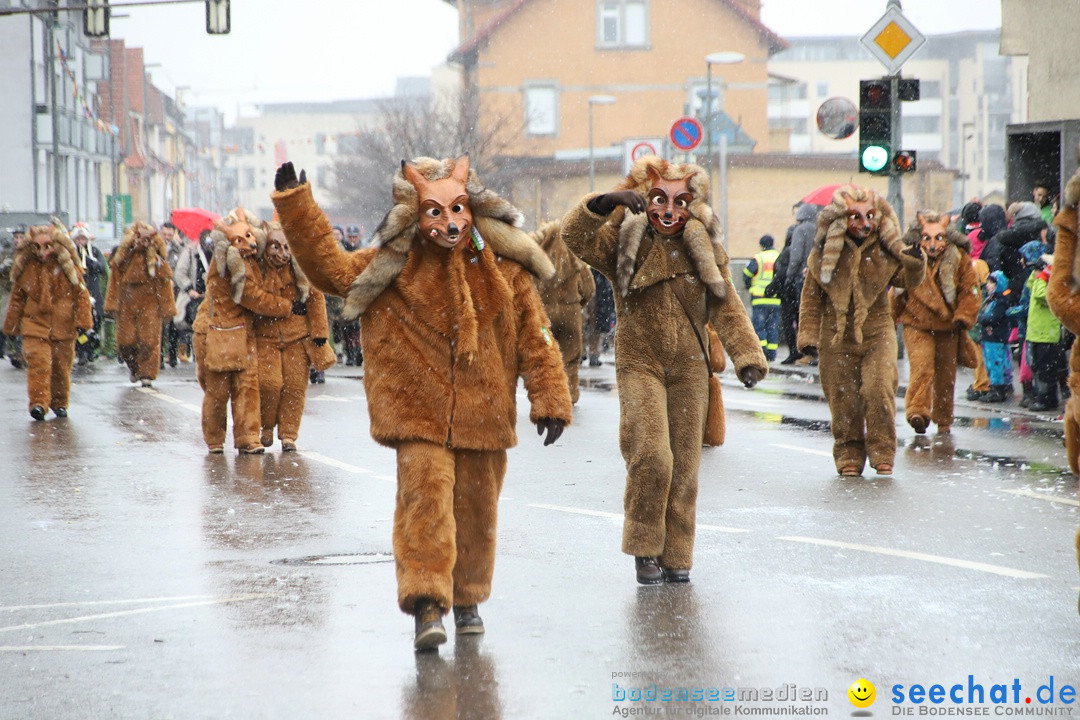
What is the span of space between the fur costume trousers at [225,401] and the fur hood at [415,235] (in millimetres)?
6387

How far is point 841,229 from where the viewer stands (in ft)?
35.2

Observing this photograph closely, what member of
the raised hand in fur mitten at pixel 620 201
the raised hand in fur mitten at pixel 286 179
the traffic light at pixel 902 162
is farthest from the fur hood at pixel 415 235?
the traffic light at pixel 902 162

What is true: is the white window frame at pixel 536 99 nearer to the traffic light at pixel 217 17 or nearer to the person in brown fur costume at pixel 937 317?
the traffic light at pixel 217 17

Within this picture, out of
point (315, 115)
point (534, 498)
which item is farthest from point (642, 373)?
point (315, 115)

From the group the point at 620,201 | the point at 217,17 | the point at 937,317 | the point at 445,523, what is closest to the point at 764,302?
the point at 937,317

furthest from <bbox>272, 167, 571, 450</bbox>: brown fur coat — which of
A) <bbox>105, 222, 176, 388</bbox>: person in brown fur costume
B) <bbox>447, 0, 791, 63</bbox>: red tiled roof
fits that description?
<bbox>447, 0, 791, 63</bbox>: red tiled roof

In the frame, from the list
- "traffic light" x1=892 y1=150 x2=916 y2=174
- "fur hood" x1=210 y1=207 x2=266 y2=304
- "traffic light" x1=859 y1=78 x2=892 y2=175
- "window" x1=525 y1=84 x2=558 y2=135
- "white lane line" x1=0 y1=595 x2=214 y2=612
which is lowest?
"white lane line" x1=0 y1=595 x2=214 y2=612

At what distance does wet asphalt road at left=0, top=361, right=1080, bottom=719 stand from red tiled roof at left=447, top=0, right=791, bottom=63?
51375 mm

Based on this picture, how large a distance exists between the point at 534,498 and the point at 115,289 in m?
11.0

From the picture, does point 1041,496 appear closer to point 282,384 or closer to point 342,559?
point 342,559

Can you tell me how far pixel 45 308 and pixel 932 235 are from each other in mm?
8348

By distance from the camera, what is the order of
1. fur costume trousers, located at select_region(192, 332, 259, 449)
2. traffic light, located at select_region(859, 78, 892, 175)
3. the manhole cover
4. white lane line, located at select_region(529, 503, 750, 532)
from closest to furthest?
the manhole cover
white lane line, located at select_region(529, 503, 750, 532)
fur costume trousers, located at select_region(192, 332, 259, 449)
traffic light, located at select_region(859, 78, 892, 175)

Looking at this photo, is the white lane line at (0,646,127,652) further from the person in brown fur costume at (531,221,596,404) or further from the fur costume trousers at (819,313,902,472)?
the person in brown fur costume at (531,221,596,404)

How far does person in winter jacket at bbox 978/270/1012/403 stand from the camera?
51.4 ft
